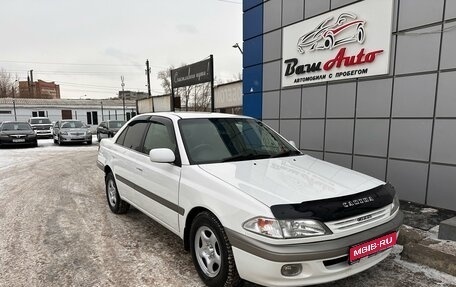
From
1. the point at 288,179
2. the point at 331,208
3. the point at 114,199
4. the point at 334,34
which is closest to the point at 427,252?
the point at 331,208

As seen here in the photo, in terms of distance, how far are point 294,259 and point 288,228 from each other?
0.23m

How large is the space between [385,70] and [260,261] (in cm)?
472

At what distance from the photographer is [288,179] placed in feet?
10.1

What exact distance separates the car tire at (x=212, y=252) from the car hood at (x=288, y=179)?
1.41 ft

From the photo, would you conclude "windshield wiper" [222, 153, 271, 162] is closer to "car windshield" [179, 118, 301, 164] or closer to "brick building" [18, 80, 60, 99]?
"car windshield" [179, 118, 301, 164]

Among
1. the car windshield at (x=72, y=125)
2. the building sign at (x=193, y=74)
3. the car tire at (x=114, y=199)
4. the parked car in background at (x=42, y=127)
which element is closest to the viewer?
the car tire at (x=114, y=199)

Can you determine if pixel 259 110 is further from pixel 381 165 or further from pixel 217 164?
pixel 217 164

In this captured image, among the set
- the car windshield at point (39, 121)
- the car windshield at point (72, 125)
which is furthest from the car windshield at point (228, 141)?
the car windshield at point (39, 121)

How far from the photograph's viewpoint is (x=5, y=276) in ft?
11.0

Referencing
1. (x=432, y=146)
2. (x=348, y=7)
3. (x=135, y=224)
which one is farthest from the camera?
(x=348, y=7)

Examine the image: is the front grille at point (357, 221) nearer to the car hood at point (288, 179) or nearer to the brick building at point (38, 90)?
the car hood at point (288, 179)

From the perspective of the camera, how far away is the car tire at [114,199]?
526cm

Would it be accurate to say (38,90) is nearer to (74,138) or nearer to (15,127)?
(15,127)

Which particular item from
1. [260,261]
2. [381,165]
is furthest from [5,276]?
[381,165]
